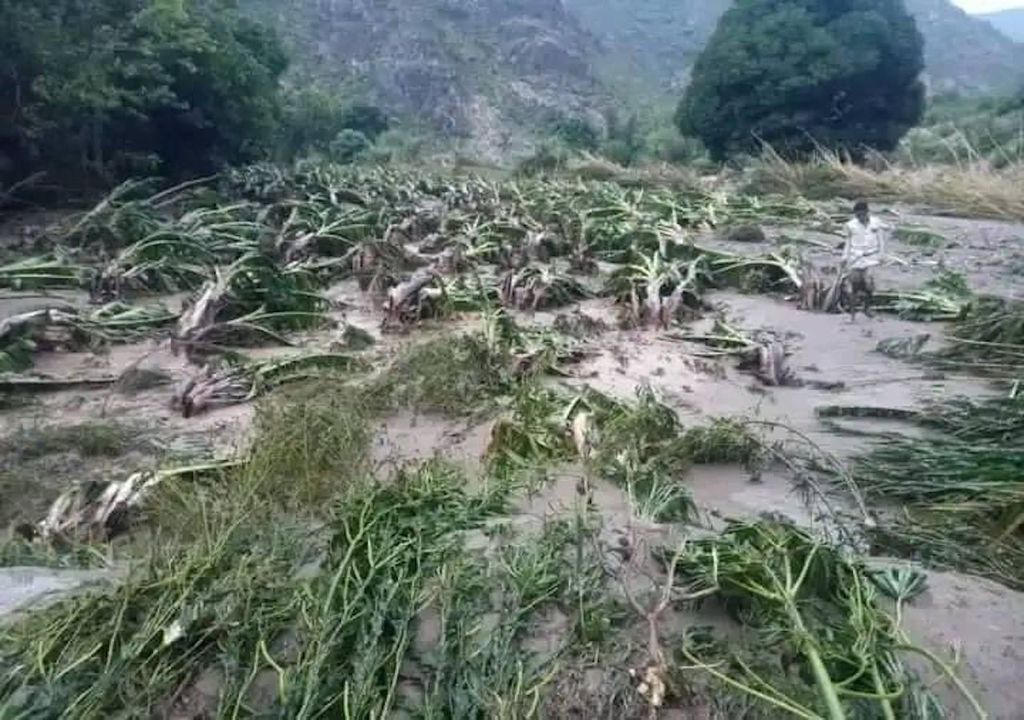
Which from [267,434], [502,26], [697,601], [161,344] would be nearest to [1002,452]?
[697,601]

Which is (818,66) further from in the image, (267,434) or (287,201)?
(267,434)

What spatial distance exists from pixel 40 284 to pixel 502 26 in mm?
55451

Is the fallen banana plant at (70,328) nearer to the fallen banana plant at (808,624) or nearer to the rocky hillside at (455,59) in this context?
the fallen banana plant at (808,624)

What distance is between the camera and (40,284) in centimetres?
949

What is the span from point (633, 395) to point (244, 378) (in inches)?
99.7

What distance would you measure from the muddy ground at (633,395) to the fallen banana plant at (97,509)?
29 centimetres

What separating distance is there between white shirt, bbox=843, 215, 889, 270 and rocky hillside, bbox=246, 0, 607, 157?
128 feet

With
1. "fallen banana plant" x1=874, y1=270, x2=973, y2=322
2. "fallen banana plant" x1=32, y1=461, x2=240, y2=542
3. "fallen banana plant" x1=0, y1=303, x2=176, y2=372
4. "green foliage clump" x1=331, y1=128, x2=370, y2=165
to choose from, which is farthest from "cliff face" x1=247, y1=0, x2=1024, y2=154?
"fallen banana plant" x1=32, y1=461, x2=240, y2=542

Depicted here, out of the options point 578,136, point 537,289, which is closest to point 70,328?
point 537,289

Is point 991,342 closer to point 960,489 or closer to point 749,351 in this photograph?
point 749,351

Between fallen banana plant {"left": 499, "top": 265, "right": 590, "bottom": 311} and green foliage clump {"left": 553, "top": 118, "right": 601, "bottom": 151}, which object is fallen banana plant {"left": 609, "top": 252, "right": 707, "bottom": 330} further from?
green foliage clump {"left": 553, "top": 118, "right": 601, "bottom": 151}

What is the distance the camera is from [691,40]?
3083 inches

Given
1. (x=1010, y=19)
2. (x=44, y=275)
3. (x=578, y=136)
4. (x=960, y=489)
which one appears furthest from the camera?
(x=1010, y=19)

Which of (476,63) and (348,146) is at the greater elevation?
(348,146)
